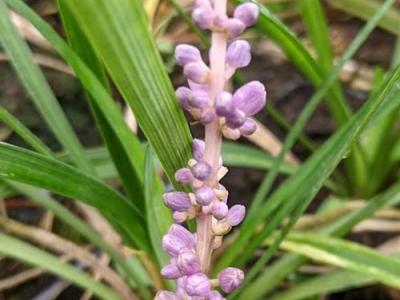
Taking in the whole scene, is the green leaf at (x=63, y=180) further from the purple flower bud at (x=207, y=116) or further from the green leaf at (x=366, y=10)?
the green leaf at (x=366, y=10)

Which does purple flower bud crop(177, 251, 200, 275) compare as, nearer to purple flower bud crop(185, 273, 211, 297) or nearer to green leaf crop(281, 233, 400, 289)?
purple flower bud crop(185, 273, 211, 297)

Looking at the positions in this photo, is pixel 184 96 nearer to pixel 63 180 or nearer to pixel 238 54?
pixel 238 54

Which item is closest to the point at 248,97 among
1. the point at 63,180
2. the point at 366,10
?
the point at 63,180

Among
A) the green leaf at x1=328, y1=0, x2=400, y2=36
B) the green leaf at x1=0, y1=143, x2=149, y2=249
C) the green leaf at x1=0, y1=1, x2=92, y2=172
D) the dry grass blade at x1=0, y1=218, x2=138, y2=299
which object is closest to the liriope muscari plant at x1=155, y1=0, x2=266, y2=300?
the green leaf at x1=0, y1=143, x2=149, y2=249

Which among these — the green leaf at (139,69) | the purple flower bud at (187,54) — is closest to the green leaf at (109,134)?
the green leaf at (139,69)

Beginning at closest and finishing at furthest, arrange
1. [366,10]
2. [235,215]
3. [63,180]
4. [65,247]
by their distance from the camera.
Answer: [235,215], [63,180], [65,247], [366,10]

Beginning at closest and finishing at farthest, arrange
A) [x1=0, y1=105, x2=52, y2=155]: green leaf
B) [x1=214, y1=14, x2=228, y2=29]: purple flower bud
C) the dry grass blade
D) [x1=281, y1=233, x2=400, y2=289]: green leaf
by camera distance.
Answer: [x1=214, y1=14, x2=228, y2=29]: purple flower bud, [x1=0, y1=105, x2=52, y2=155]: green leaf, [x1=281, y1=233, x2=400, y2=289]: green leaf, the dry grass blade
